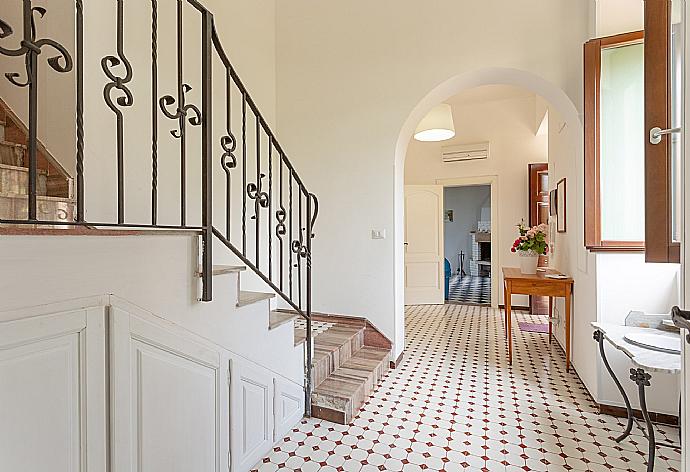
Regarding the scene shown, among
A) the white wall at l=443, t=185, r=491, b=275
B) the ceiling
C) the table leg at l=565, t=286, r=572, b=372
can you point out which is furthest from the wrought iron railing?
the white wall at l=443, t=185, r=491, b=275

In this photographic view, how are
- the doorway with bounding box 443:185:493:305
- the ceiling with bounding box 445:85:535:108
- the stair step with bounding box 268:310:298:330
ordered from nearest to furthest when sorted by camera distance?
the stair step with bounding box 268:310:298:330 → the ceiling with bounding box 445:85:535:108 → the doorway with bounding box 443:185:493:305

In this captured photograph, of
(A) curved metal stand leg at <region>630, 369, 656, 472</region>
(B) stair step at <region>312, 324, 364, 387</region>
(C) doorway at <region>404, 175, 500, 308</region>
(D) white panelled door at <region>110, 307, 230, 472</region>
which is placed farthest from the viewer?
(C) doorway at <region>404, 175, 500, 308</region>

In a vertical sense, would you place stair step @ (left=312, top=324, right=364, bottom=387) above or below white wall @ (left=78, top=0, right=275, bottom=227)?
below

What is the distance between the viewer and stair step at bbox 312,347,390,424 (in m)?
2.64

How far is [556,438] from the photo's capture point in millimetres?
2410

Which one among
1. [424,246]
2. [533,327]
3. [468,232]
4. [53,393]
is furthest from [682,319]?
[468,232]

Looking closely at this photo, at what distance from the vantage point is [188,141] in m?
3.20

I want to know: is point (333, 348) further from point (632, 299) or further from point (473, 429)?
point (632, 299)

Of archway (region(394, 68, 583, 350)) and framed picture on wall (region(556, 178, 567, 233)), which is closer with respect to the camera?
archway (region(394, 68, 583, 350))

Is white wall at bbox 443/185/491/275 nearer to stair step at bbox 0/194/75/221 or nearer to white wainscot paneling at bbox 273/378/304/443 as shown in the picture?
white wainscot paneling at bbox 273/378/304/443

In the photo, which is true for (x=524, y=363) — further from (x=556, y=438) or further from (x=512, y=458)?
(x=512, y=458)

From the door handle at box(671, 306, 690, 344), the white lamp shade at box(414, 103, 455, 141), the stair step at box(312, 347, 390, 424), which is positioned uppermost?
the white lamp shade at box(414, 103, 455, 141)

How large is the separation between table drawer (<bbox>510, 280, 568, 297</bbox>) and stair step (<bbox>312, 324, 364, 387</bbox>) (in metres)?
1.65

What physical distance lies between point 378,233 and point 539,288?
1664 mm
